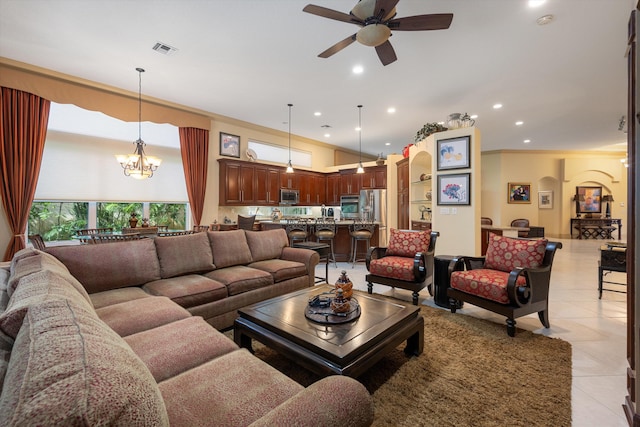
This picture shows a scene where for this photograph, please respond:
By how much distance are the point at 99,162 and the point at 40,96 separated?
A: 1137mm

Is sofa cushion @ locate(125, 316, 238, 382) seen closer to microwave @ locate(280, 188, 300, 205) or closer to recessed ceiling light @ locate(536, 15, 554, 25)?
recessed ceiling light @ locate(536, 15, 554, 25)

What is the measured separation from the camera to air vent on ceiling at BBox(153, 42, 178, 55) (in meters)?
3.47

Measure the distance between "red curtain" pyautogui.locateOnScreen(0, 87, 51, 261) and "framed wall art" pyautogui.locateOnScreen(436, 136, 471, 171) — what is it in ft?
20.3

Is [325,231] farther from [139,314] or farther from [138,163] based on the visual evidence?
[139,314]

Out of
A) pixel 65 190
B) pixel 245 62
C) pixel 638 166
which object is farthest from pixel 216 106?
pixel 638 166

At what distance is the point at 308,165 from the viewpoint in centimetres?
849

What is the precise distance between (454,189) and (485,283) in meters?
2.26

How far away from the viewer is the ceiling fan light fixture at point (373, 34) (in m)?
2.46

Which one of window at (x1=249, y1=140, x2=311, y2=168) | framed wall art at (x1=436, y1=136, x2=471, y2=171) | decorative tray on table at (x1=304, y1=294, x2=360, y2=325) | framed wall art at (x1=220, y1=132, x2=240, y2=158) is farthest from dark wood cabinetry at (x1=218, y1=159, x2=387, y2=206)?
decorative tray on table at (x1=304, y1=294, x2=360, y2=325)

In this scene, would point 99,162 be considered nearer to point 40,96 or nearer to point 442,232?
point 40,96

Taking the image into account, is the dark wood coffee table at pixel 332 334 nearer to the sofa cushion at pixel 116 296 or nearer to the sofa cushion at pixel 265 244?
the sofa cushion at pixel 116 296

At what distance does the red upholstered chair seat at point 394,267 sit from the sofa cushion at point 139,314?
7.89 ft

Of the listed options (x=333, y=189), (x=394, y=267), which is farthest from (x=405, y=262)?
(x=333, y=189)

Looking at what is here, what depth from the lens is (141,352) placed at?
1394mm
